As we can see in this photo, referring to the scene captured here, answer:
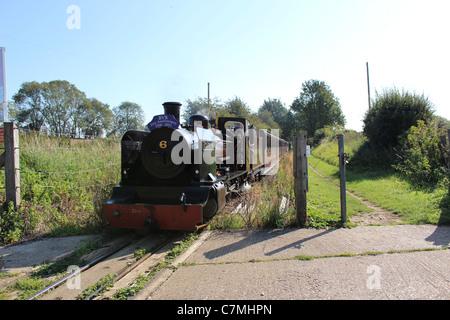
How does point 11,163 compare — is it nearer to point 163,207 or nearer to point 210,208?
point 163,207

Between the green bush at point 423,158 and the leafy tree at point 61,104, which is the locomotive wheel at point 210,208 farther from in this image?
the leafy tree at point 61,104

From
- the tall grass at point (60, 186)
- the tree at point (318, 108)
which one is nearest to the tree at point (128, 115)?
the tree at point (318, 108)

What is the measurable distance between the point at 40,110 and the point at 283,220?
1805 inches

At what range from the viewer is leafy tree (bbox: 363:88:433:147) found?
13766mm

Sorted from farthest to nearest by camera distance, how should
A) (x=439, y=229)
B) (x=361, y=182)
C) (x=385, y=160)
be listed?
(x=385, y=160), (x=361, y=182), (x=439, y=229)

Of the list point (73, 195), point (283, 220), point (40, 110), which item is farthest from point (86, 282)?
point (40, 110)

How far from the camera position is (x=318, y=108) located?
52.0m

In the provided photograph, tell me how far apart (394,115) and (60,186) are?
1490 cm

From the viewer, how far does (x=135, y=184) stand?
19.9 ft

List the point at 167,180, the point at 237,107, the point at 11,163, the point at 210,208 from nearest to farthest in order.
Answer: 1. the point at 210,208
2. the point at 167,180
3. the point at 11,163
4. the point at 237,107

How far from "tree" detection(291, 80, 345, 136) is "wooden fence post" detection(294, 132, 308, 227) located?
47150 millimetres

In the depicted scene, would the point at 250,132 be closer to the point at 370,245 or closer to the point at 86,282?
the point at 370,245

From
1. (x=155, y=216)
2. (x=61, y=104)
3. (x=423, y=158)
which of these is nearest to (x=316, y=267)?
(x=155, y=216)

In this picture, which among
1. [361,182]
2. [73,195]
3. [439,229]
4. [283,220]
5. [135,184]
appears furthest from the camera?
[361,182]
